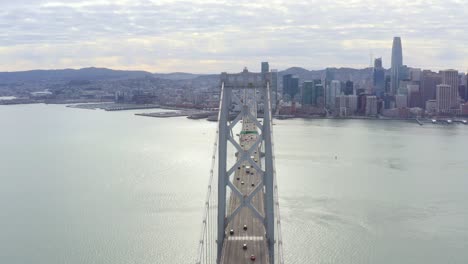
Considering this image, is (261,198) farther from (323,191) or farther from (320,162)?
(320,162)

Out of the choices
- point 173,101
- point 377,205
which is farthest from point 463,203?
point 173,101

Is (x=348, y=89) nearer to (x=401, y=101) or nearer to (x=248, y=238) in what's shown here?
(x=401, y=101)

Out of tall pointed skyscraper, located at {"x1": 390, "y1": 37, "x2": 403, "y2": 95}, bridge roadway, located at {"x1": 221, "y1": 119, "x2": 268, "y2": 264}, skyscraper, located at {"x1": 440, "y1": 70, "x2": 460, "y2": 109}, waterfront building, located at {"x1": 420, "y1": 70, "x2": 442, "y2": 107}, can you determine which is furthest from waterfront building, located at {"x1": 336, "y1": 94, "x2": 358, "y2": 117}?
bridge roadway, located at {"x1": 221, "y1": 119, "x2": 268, "y2": 264}

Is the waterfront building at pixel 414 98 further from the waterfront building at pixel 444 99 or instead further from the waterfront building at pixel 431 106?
the waterfront building at pixel 444 99

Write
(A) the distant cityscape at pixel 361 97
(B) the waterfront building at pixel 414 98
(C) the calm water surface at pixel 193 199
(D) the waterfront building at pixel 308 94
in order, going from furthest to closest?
1. (D) the waterfront building at pixel 308 94
2. (B) the waterfront building at pixel 414 98
3. (A) the distant cityscape at pixel 361 97
4. (C) the calm water surface at pixel 193 199

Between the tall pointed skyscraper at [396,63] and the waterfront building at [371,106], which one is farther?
the tall pointed skyscraper at [396,63]

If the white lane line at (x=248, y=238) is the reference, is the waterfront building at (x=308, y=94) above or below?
above

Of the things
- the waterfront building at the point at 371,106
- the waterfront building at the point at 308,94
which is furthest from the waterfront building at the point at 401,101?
the waterfront building at the point at 308,94
